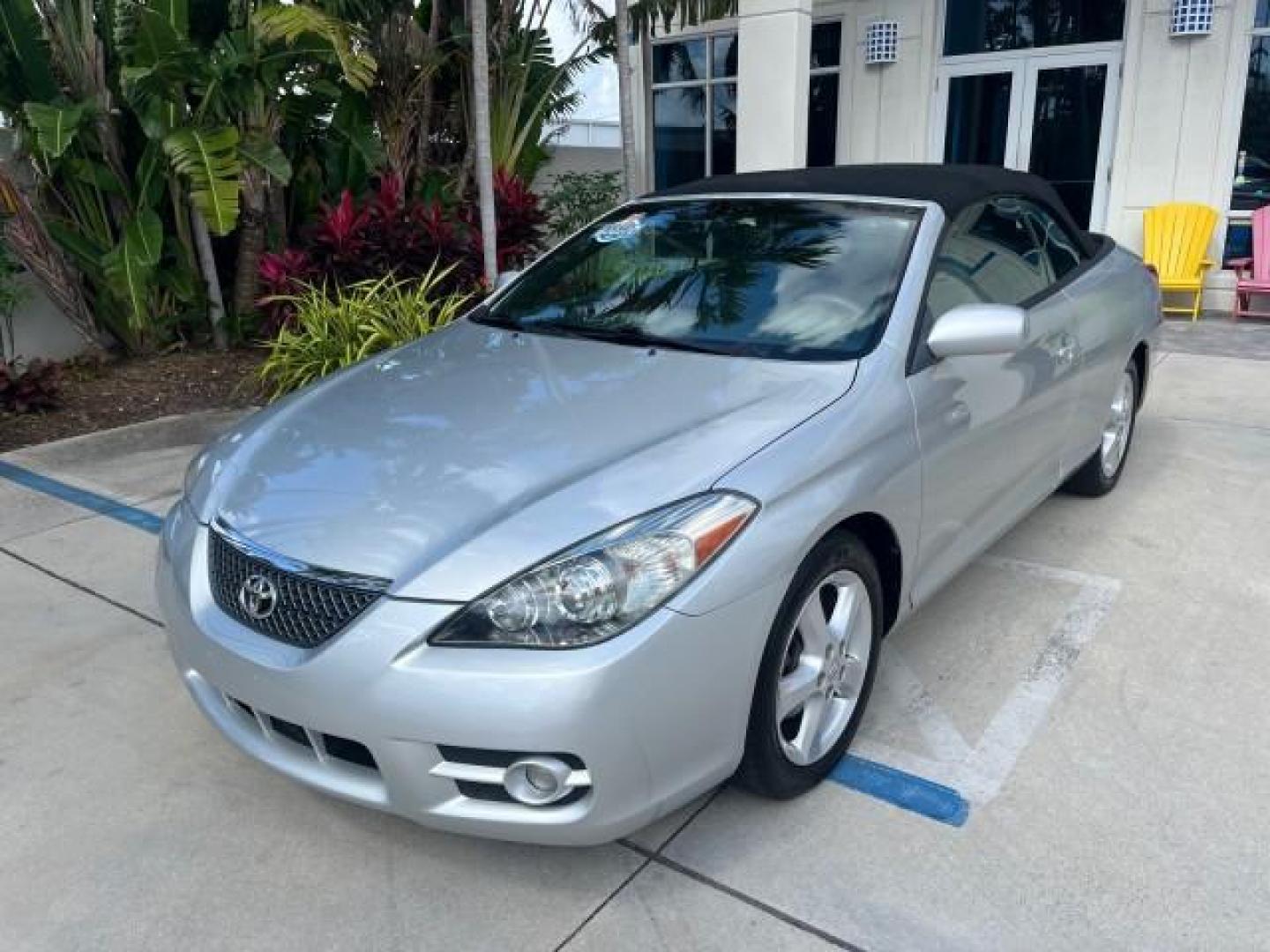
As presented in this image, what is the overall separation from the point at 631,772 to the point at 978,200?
2587 millimetres

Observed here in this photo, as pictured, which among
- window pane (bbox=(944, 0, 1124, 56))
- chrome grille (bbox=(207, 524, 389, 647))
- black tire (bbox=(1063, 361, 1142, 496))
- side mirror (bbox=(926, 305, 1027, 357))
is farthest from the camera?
window pane (bbox=(944, 0, 1124, 56))

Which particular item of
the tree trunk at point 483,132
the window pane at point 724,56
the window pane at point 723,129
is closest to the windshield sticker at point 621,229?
the tree trunk at point 483,132

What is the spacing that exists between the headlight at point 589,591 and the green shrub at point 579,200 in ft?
28.4

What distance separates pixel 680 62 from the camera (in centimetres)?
1363

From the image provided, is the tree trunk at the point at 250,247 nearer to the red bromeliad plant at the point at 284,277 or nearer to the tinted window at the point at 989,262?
the red bromeliad plant at the point at 284,277

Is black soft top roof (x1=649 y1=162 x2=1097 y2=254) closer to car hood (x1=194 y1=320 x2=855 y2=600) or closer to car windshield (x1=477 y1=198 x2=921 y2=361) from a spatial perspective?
car windshield (x1=477 y1=198 x2=921 y2=361)

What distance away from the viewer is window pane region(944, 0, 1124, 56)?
10.2 meters

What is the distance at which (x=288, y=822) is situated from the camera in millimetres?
2721

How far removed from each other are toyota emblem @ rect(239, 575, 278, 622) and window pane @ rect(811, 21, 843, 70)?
11.2 meters

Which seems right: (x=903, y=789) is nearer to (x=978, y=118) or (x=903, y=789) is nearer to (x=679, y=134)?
(x=978, y=118)

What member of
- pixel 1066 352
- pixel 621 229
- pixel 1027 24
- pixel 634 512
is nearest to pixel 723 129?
pixel 1027 24

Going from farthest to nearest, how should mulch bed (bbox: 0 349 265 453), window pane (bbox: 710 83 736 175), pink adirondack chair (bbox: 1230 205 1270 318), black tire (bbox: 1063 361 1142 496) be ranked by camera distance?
1. window pane (bbox: 710 83 736 175)
2. pink adirondack chair (bbox: 1230 205 1270 318)
3. mulch bed (bbox: 0 349 265 453)
4. black tire (bbox: 1063 361 1142 496)

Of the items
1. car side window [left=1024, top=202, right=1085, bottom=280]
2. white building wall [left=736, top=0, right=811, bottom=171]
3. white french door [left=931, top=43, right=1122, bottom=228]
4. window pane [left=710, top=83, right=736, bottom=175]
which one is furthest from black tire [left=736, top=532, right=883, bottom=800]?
window pane [left=710, top=83, right=736, bottom=175]

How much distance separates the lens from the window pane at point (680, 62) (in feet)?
43.8
